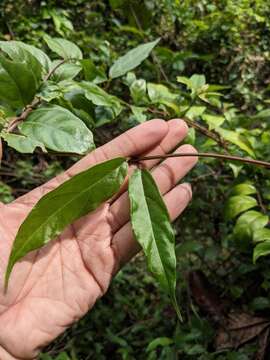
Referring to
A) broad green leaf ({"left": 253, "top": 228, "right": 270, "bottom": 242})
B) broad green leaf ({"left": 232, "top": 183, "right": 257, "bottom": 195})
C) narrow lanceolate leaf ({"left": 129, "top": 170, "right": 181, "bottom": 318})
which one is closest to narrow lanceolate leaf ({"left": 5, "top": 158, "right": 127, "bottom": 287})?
narrow lanceolate leaf ({"left": 129, "top": 170, "right": 181, "bottom": 318})

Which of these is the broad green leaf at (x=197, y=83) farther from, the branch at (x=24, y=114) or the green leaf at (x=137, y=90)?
the branch at (x=24, y=114)

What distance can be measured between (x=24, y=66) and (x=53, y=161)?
1.86 metres

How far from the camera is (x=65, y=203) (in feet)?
2.75

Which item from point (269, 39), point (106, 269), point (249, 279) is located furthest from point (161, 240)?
point (269, 39)

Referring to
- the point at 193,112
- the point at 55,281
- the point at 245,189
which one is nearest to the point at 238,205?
the point at 245,189

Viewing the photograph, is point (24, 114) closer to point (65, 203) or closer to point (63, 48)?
point (65, 203)

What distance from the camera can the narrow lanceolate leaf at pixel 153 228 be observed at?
812 mm

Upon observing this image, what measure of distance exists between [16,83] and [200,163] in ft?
2.63

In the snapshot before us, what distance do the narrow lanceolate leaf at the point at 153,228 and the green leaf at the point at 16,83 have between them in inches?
11.2

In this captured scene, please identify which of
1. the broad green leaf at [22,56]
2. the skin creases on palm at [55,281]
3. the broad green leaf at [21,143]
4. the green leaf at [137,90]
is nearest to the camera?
the broad green leaf at [21,143]

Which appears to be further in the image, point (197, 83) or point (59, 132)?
point (197, 83)

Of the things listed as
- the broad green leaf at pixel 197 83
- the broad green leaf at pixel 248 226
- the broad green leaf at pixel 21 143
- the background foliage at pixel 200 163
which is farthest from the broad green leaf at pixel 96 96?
the broad green leaf at pixel 248 226

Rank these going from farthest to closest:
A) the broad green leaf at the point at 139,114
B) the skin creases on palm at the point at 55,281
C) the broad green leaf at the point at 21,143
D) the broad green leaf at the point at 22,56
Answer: the broad green leaf at the point at 139,114, the skin creases on palm at the point at 55,281, the broad green leaf at the point at 22,56, the broad green leaf at the point at 21,143

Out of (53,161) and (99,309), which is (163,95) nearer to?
(99,309)
